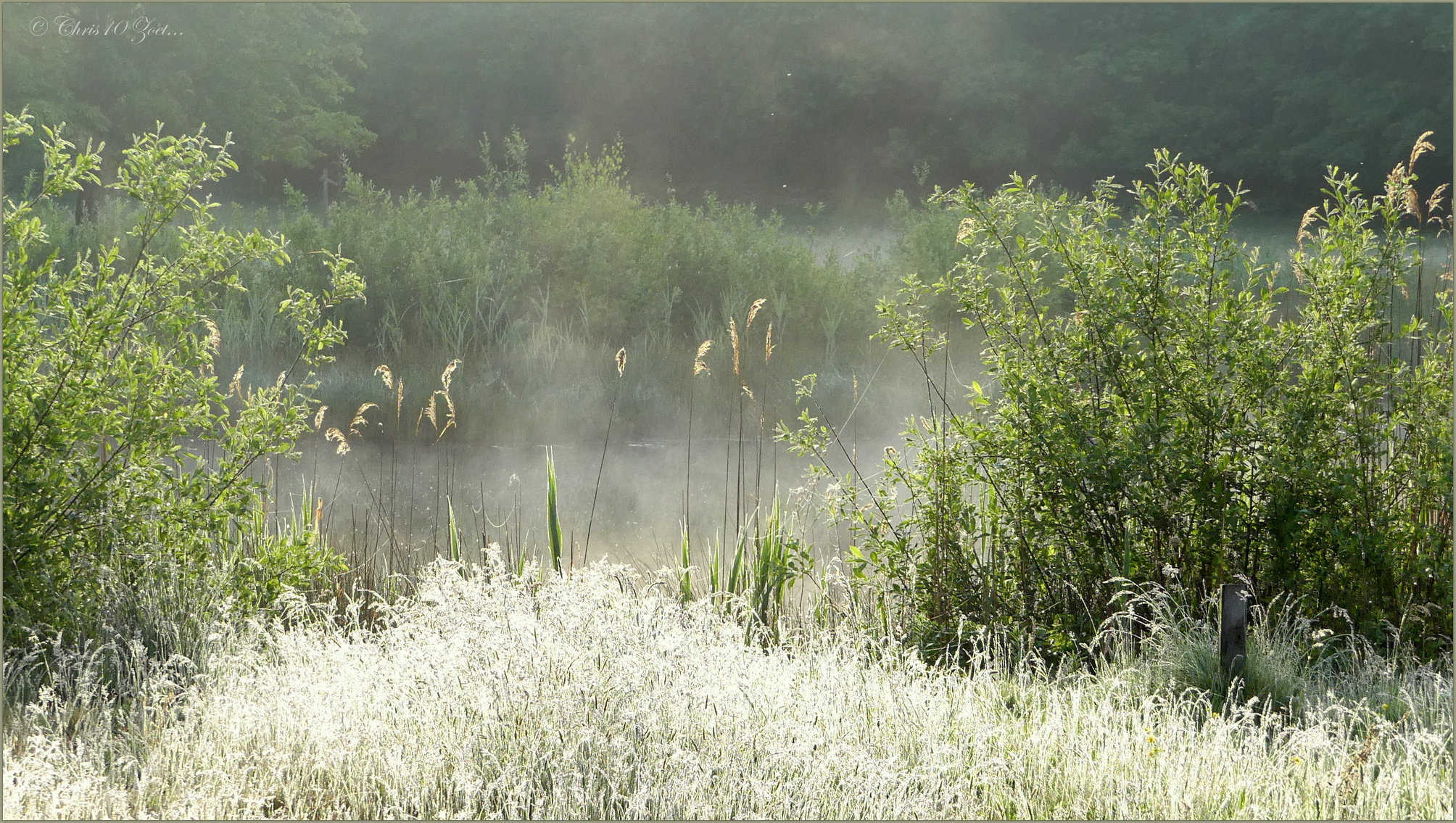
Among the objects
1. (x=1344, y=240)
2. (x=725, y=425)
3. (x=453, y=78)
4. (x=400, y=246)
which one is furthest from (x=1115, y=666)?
(x=453, y=78)

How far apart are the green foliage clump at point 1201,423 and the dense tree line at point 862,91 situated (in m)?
16.0

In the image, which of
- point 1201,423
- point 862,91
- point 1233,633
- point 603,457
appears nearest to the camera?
point 1233,633

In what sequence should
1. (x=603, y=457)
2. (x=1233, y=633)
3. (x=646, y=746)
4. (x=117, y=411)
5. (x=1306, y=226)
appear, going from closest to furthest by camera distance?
(x=646, y=746) → (x=1233, y=633) → (x=117, y=411) → (x=1306, y=226) → (x=603, y=457)

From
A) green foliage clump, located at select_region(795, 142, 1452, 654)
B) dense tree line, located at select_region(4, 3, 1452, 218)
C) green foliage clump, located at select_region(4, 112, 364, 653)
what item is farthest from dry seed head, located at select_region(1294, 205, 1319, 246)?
dense tree line, located at select_region(4, 3, 1452, 218)

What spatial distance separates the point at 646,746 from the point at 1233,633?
5.78 feet

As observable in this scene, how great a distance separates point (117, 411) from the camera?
3.11 metres

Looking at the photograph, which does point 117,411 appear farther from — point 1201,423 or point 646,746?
point 1201,423

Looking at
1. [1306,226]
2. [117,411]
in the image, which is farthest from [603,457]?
[1306,226]

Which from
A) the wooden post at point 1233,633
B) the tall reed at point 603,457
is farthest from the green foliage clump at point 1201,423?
the tall reed at point 603,457

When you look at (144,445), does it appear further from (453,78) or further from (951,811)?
(453,78)

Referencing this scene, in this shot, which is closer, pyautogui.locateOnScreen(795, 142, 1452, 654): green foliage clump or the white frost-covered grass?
the white frost-covered grass

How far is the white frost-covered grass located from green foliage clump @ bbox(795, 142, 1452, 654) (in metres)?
0.63

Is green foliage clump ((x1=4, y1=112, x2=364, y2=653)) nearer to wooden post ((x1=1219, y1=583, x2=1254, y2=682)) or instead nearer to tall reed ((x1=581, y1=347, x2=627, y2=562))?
tall reed ((x1=581, y1=347, x2=627, y2=562))

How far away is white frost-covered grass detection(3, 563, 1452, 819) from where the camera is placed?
2275mm
